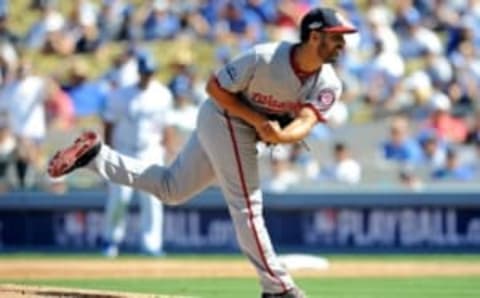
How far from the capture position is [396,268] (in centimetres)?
1429

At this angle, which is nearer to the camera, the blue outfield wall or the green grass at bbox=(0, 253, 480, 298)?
the green grass at bbox=(0, 253, 480, 298)

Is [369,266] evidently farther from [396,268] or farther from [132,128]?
[132,128]

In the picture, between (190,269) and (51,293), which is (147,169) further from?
(190,269)

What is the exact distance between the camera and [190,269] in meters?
14.1

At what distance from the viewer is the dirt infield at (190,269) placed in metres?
13.4

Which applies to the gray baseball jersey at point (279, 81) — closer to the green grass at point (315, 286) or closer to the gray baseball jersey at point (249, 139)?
the gray baseball jersey at point (249, 139)

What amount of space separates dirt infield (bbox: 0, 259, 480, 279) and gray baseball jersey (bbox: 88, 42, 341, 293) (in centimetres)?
431

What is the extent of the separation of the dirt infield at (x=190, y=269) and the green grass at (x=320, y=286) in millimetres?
617

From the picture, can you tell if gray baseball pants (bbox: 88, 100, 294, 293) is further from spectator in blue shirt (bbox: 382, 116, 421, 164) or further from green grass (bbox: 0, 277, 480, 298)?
spectator in blue shirt (bbox: 382, 116, 421, 164)

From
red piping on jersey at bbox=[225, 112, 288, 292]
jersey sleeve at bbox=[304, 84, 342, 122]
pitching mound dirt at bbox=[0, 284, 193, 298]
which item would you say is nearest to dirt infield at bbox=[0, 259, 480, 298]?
pitching mound dirt at bbox=[0, 284, 193, 298]

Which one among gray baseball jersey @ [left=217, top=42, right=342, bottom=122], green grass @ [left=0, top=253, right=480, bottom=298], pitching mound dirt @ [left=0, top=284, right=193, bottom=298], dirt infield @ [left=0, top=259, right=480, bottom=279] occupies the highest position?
gray baseball jersey @ [left=217, top=42, right=342, bottom=122]

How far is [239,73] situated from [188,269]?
5.80 meters

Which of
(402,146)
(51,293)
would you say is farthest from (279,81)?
(402,146)

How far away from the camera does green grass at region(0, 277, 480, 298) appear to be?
10875 millimetres
